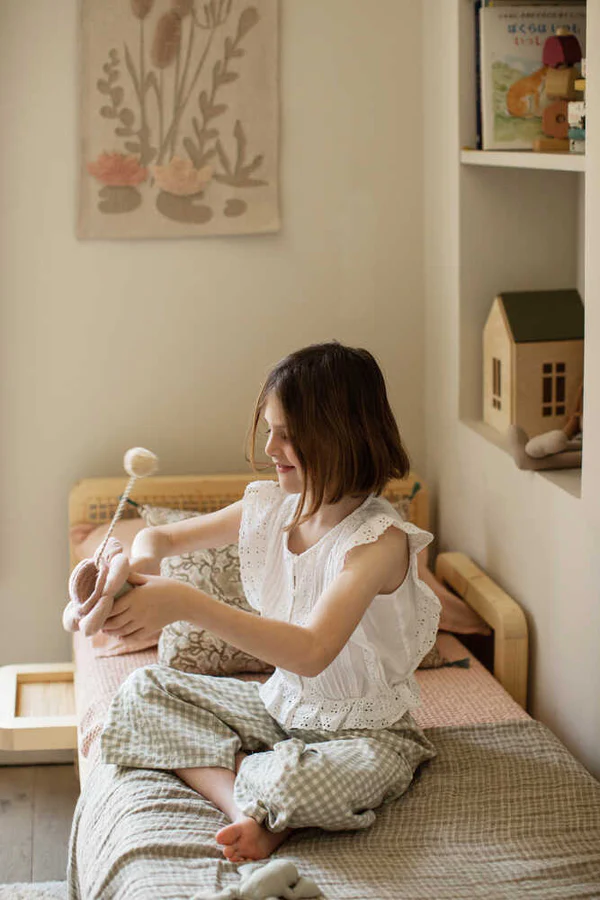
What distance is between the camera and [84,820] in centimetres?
183

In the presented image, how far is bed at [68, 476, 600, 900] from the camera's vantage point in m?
1.57

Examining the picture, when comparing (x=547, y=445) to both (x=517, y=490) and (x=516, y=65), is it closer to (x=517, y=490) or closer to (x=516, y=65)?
(x=517, y=490)

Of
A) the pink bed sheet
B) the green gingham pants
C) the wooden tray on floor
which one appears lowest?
the wooden tray on floor

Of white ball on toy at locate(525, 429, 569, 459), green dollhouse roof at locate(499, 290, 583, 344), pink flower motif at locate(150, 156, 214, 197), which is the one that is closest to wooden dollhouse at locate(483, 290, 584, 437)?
green dollhouse roof at locate(499, 290, 583, 344)

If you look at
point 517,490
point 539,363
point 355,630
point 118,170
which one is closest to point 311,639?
point 355,630

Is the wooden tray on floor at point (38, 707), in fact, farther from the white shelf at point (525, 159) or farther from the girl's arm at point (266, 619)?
the white shelf at point (525, 159)

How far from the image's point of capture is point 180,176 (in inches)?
108

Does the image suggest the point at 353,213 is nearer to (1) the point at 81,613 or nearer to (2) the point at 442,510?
(2) the point at 442,510

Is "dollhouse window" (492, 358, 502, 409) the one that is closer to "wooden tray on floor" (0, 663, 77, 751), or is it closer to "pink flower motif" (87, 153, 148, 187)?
"pink flower motif" (87, 153, 148, 187)

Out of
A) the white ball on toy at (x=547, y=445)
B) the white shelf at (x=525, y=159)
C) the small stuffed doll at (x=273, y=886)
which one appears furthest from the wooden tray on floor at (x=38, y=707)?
the white shelf at (x=525, y=159)

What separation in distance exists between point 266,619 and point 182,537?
0.36m

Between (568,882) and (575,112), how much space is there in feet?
4.15

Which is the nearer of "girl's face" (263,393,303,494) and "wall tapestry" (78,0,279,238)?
"girl's face" (263,393,303,494)

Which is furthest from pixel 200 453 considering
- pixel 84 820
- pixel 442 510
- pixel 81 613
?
pixel 81 613
